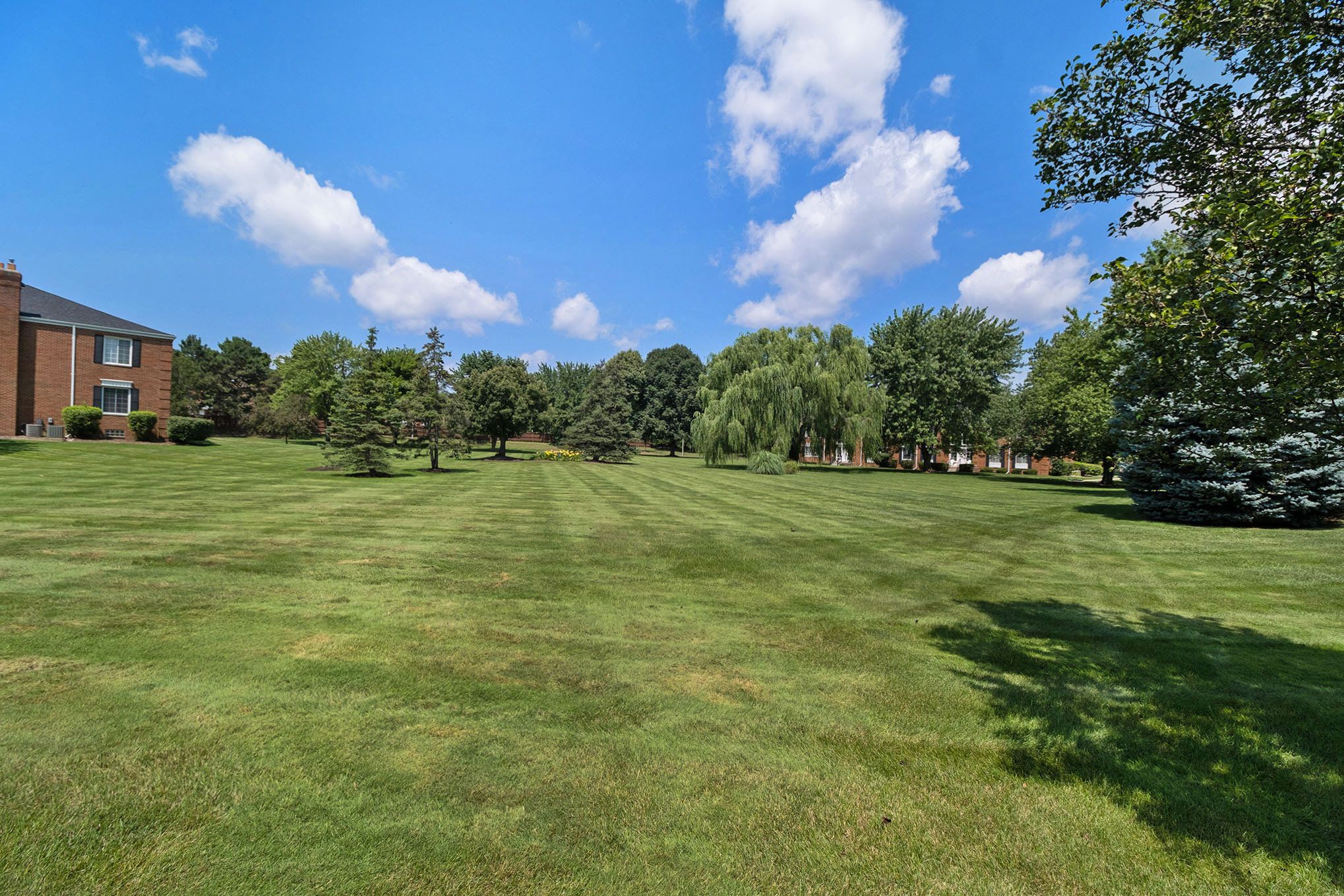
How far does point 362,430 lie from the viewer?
20281mm

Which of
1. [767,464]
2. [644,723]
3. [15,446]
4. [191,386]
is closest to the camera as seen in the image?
[644,723]

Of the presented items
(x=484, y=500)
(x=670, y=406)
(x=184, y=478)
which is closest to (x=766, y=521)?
(x=484, y=500)

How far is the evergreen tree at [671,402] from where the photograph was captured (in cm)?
5969

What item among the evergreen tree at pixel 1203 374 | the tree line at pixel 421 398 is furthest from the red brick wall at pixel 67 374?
the evergreen tree at pixel 1203 374

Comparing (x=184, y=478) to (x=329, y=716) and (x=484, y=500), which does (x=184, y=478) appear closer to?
(x=484, y=500)

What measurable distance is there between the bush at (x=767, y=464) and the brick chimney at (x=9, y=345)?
117ft

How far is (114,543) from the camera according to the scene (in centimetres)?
741

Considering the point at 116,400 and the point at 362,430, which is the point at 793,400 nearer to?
the point at 362,430

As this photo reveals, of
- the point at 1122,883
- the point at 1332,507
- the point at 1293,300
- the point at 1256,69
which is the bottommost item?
the point at 1122,883

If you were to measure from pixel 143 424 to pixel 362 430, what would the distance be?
56.4 feet

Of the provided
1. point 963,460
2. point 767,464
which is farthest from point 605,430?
point 963,460

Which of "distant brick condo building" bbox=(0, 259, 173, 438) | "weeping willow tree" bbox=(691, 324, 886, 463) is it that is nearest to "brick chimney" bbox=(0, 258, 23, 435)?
"distant brick condo building" bbox=(0, 259, 173, 438)

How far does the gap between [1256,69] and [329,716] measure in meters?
7.77

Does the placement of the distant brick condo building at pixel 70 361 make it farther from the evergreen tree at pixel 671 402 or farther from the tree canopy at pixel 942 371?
the tree canopy at pixel 942 371
